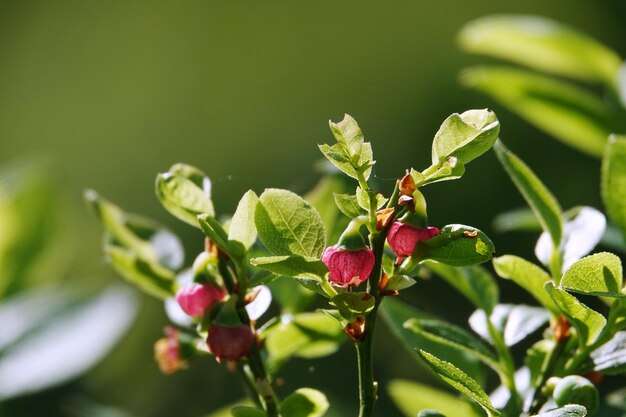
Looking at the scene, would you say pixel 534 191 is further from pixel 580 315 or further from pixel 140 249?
pixel 140 249

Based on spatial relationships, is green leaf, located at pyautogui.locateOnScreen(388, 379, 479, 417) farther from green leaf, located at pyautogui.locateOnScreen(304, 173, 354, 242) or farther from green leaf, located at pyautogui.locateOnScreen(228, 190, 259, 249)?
green leaf, located at pyautogui.locateOnScreen(228, 190, 259, 249)

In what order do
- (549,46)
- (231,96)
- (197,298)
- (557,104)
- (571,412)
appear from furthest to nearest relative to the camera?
(231,96) → (549,46) → (557,104) → (197,298) → (571,412)

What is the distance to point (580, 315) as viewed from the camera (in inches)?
21.9

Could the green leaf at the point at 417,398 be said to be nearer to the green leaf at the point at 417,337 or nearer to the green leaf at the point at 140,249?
the green leaf at the point at 417,337

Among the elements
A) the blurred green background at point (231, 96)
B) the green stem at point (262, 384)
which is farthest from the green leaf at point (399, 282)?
the blurred green background at point (231, 96)

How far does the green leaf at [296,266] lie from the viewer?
48cm

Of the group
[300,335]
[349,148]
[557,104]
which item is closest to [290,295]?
[300,335]

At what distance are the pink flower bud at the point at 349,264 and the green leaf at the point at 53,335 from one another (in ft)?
2.28

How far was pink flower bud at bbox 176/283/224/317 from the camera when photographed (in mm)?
565

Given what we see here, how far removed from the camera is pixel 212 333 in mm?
543

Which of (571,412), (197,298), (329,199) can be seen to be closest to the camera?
(571,412)

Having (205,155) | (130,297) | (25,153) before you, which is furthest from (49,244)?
(25,153)

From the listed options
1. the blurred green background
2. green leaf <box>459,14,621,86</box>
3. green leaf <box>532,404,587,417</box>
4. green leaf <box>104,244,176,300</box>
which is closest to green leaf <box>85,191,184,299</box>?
green leaf <box>104,244,176,300</box>

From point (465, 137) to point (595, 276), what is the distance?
4.3 inches
